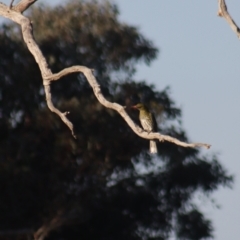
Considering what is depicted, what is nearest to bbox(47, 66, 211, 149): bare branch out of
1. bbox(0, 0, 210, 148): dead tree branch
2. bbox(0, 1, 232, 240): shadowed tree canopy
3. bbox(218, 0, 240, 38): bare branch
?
bbox(0, 0, 210, 148): dead tree branch

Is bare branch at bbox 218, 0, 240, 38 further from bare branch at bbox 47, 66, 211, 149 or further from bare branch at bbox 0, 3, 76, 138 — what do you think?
bare branch at bbox 0, 3, 76, 138

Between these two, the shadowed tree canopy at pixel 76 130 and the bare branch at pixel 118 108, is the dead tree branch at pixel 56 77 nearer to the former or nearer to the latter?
the bare branch at pixel 118 108

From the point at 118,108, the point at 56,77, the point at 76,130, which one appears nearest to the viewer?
the point at 118,108

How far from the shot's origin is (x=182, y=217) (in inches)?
1013

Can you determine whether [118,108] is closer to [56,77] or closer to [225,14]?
[56,77]

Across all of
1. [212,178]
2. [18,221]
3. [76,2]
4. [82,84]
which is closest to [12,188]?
[18,221]

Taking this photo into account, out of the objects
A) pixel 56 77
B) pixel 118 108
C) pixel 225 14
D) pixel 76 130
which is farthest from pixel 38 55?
pixel 76 130

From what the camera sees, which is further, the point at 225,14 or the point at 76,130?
the point at 76,130

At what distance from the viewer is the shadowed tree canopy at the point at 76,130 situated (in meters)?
22.4

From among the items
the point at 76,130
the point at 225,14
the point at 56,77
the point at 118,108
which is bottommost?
the point at 118,108

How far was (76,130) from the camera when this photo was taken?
22.2 meters

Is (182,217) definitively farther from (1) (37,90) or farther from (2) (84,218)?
(1) (37,90)

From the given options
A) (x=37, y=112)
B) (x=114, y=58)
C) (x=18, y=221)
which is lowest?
(x=18, y=221)

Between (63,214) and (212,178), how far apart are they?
13.6 ft
